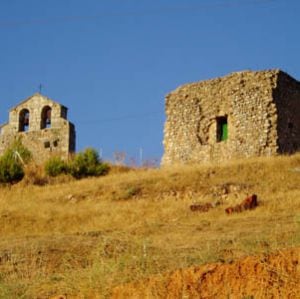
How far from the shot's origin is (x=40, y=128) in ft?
145

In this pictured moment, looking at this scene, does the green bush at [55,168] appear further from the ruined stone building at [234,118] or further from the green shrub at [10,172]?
the ruined stone building at [234,118]

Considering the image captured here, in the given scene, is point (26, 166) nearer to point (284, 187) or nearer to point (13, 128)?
point (13, 128)

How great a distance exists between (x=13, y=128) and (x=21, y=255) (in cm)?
3115

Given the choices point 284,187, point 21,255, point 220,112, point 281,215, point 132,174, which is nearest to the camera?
point 21,255

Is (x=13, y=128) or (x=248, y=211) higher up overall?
(x=13, y=128)

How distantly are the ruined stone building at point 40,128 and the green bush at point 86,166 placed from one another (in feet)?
19.2

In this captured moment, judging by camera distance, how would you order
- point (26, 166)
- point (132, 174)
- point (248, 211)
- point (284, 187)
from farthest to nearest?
point (26, 166), point (132, 174), point (284, 187), point (248, 211)

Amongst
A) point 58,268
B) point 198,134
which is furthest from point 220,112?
point 58,268

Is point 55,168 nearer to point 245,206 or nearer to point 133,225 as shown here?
point 133,225

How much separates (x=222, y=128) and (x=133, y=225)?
1322cm

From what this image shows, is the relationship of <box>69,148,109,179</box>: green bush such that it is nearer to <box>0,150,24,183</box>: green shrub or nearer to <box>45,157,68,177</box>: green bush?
<box>45,157,68,177</box>: green bush

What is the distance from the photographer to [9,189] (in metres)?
31.9

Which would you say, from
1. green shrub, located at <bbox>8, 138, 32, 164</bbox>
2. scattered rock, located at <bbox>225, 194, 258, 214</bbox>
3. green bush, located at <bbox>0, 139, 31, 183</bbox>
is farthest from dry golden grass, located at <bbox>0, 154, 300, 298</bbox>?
green shrub, located at <bbox>8, 138, 32, 164</bbox>

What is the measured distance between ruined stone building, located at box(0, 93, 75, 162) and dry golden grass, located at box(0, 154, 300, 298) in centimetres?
784
